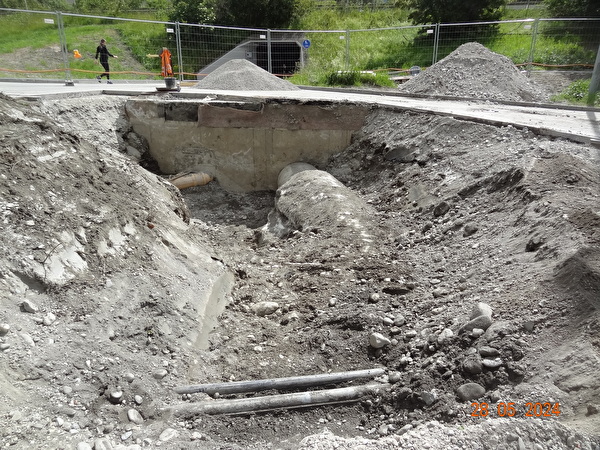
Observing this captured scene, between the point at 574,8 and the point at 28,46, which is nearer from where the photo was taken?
the point at 574,8

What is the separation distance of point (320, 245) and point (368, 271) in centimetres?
108

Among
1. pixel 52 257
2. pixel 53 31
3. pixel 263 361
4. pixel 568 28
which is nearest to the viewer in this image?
pixel 52 257

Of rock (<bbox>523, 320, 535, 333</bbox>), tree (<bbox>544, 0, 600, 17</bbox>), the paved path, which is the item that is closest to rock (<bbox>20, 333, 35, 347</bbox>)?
rock (<bbox>523, 320, 535, 333</bbox>)

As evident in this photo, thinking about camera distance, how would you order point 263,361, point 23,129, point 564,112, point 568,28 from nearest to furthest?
point 263,361 → point 23,129 → point 564,112 → point 568,28

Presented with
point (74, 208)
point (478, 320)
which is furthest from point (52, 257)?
point (478, 320)

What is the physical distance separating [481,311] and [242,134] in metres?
7.43

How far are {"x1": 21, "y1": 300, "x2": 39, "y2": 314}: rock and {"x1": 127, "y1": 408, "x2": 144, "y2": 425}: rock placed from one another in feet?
3.74

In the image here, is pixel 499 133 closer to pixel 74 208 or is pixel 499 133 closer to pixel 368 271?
pixel 368 271

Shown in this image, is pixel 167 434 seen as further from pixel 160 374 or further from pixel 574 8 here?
pixel 574 8

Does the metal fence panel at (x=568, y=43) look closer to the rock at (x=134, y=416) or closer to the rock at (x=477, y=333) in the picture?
the rock at (x=477, y=333)

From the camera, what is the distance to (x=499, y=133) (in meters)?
6.75

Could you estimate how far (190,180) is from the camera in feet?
32.4

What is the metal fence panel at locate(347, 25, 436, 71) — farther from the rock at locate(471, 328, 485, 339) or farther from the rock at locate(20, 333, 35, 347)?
the rock at locate(20, 333, 35, 347)
